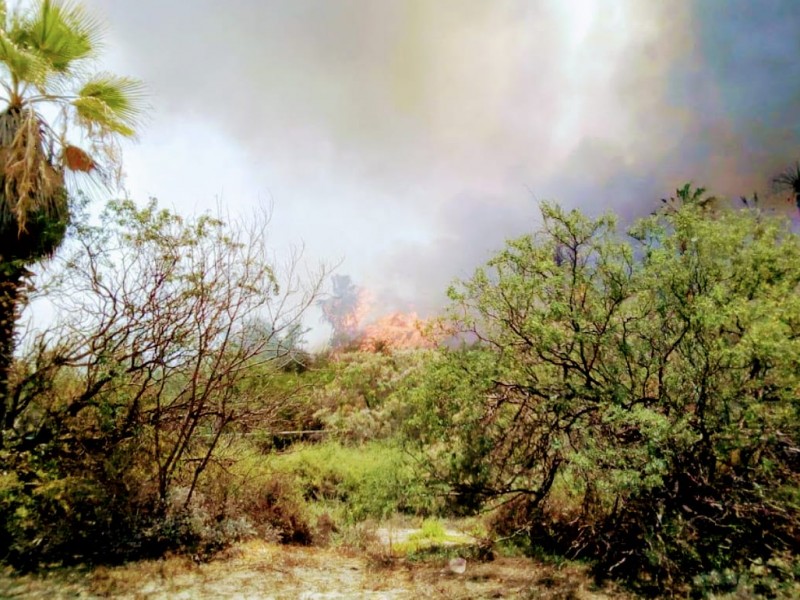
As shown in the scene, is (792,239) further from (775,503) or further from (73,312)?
(73,312)

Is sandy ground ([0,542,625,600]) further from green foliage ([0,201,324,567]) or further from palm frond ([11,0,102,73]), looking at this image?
palm frond ([11,0,102,73])

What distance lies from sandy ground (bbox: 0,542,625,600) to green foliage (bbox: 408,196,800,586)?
76 cm

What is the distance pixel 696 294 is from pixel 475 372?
2.73 m

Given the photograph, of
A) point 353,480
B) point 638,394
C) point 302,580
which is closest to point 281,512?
point 302,580

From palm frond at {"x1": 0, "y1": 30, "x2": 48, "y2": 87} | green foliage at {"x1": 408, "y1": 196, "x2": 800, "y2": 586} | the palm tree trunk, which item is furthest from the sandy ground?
palm frond at {"x1": 0, "y1": 30, "x2": 48, "y2": 87}

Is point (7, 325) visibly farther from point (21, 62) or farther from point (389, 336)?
point (389, 336)

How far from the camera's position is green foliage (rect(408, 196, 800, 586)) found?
4.82 meters

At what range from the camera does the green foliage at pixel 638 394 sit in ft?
15.8

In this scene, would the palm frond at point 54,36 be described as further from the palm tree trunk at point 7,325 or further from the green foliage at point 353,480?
the green foliage at point 353,480

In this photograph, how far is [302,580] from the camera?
5.67 metres

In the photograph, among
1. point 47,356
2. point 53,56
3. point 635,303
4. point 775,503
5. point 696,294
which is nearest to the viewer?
point 775,503

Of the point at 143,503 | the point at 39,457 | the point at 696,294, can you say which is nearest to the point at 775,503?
the point at 696,294

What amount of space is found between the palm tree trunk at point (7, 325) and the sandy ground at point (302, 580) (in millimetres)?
1972

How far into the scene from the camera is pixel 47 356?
634 centimetres
